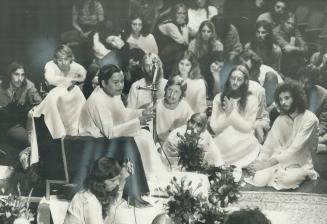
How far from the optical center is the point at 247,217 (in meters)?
7.64

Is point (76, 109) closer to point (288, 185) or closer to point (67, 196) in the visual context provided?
point (67, 196)

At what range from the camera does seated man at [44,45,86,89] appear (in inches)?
311

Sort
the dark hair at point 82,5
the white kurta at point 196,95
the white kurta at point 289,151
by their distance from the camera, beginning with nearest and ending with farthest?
the white kurta at point 289,151, the white kurta at point 196,95, the dark hair at point 82,5

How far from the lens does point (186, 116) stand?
7820mm

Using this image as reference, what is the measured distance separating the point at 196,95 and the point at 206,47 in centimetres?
57

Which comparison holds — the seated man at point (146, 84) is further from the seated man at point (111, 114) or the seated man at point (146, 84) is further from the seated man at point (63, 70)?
the seated man at point (63, 70)

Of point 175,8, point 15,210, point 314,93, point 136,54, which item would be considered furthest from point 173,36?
point 15,210

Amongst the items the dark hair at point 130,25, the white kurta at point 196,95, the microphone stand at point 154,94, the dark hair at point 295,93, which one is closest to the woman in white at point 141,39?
the dark hair at point 130,25

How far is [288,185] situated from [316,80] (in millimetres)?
1253

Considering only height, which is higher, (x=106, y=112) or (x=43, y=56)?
(x=43, y=56)

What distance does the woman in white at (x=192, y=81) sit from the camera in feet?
25.6

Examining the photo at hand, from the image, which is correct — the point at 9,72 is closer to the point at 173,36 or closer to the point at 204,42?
the point at 173,36

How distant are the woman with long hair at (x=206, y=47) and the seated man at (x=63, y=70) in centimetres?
134

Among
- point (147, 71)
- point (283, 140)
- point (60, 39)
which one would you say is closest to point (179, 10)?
point (147, 71)
